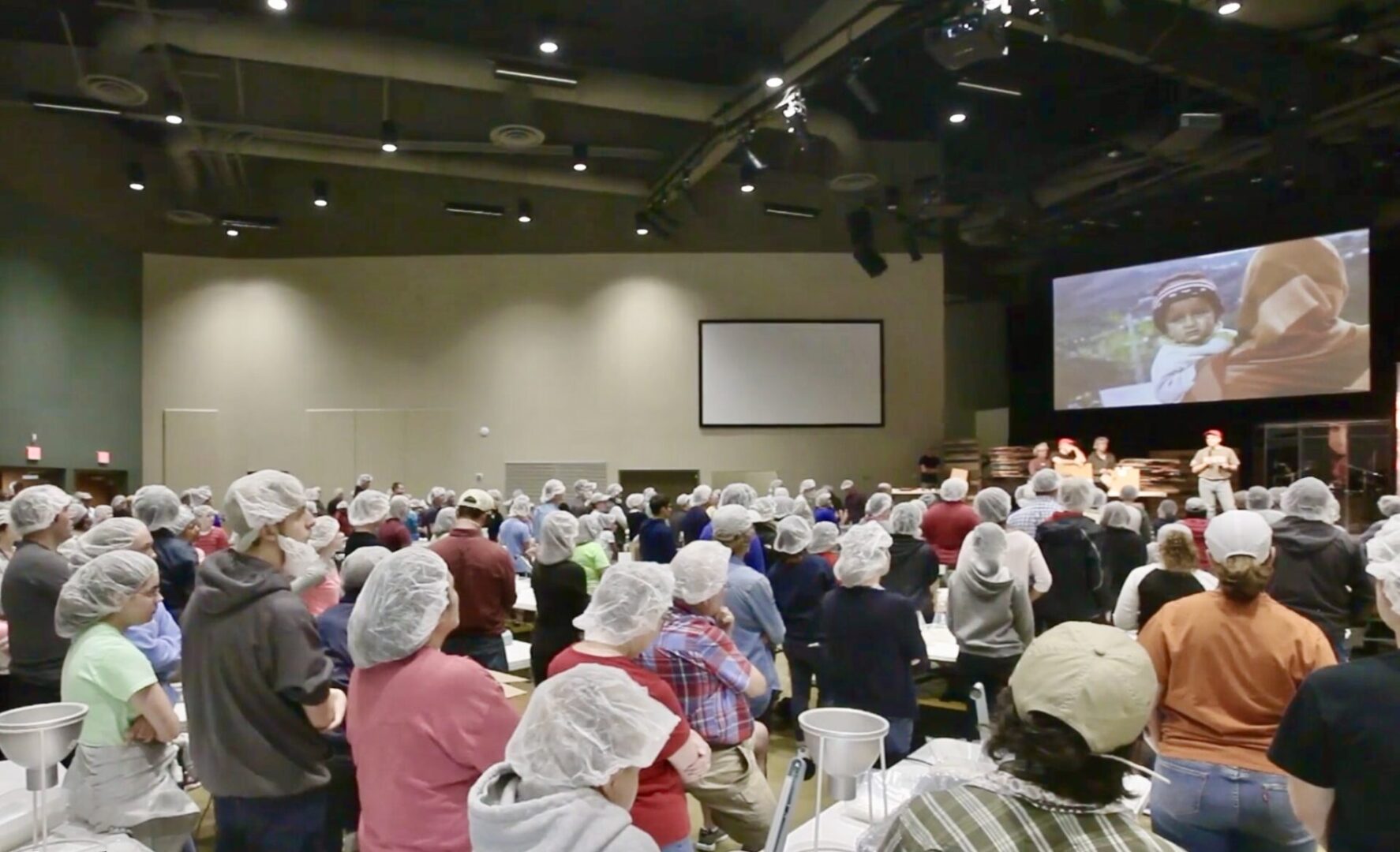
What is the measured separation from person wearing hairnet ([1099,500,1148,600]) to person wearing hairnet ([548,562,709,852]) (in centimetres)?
430

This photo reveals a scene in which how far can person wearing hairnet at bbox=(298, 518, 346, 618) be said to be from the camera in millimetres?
3760

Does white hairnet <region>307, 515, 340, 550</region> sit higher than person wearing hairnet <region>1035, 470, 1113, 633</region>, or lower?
higher

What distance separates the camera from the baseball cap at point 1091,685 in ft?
4.09

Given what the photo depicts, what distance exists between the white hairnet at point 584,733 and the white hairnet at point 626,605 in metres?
0.90

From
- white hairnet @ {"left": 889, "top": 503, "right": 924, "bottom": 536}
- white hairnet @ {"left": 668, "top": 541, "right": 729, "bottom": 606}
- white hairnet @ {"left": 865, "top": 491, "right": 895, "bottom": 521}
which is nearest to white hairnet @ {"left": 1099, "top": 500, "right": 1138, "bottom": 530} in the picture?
white hairnet @ {"left": 889, "top": 503, "right": 924, "bottom": 536}

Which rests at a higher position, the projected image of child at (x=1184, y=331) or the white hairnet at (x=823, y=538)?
the projected image of child at (x=1184, y=331)

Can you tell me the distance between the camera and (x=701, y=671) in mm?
3016

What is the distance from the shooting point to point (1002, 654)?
14.9ft

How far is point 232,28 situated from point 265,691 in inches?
428

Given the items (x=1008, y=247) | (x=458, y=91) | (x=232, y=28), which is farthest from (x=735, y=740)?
(x=1008, y=247)

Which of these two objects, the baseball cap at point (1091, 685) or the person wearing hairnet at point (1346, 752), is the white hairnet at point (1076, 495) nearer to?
the person wearing hairnet at point (1346, 752)

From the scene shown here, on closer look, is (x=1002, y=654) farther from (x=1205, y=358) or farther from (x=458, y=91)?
(x=458, y=91)

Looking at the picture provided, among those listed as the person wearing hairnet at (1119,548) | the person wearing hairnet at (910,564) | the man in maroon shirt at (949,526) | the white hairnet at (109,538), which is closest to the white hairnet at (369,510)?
the white hairnet at (109,538)

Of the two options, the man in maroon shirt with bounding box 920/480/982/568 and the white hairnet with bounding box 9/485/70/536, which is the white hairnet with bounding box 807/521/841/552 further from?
the white hairnet with bounding box 9/485/70/536
